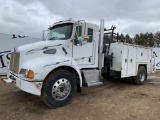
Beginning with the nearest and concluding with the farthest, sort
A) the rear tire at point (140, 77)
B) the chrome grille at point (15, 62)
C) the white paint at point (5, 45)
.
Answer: the chrome grille at point (15, 62)
the rear tire at point (140, 77)
the white paint at point (5, 45)

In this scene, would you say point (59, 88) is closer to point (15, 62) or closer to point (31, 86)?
point (31, 86)

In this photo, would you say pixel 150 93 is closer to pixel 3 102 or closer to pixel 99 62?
pixel 99 62

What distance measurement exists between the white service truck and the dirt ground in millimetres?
415

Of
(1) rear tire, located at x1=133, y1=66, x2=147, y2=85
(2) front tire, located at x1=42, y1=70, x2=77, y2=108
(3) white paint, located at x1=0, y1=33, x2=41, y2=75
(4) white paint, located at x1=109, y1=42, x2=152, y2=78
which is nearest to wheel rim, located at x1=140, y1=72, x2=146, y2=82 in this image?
(1) rear tire, located at x1=133, y1=66, x2=147, y2=85

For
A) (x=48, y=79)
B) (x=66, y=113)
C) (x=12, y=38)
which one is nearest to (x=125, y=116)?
(x=66, y=113)

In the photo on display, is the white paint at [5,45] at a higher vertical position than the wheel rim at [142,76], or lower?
higher

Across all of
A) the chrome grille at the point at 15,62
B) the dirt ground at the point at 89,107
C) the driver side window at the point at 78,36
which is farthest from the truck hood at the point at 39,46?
the dirt ground at the point at 89,107

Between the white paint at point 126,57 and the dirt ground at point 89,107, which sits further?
the white paint at point 126,57

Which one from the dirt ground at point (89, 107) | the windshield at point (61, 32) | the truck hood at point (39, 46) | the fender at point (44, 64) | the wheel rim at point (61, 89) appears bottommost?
the dirt ground at point (89, 107)

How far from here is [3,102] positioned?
536 cm

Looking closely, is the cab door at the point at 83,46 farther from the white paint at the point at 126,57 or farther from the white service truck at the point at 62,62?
the white paint at the point at 126,57

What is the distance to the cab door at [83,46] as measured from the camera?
552cm

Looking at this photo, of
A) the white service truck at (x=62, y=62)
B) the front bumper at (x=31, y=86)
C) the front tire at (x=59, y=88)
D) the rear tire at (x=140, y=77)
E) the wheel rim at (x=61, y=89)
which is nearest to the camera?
the front bumper at (x=31, y=86)

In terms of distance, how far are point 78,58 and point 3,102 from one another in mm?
→ 2642
